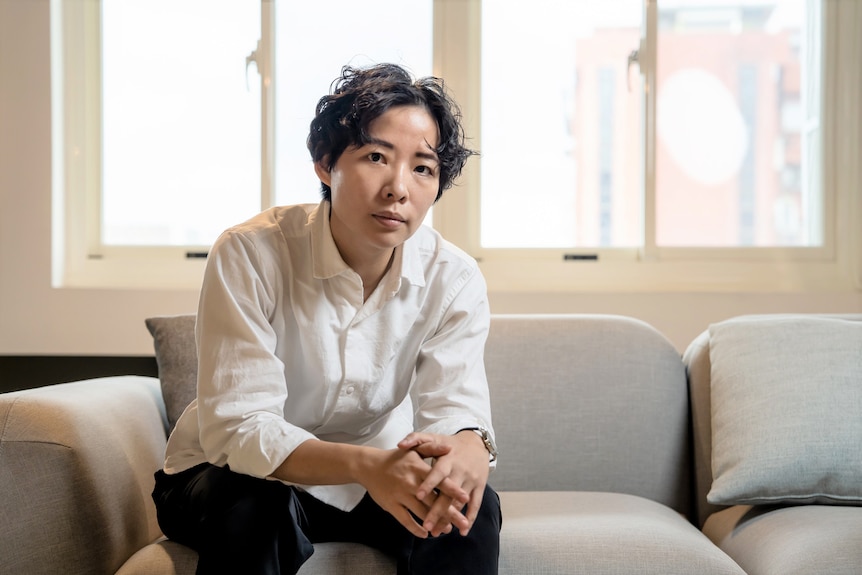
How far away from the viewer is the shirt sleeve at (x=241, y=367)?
126 centimetres

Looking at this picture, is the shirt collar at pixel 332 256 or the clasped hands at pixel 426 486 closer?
the clasped hands at pixel 426 486

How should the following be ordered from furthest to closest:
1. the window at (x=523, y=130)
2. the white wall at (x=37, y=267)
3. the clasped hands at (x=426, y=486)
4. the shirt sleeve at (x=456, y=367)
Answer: the window at (x=523, y=130)
the white wall at (x=37, y=267)
the shirt sleeve at (x=456, y=367)
the clasped hands at (x=426, y=486)

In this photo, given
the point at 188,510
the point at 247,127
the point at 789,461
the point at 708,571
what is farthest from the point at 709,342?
the point at 247,127

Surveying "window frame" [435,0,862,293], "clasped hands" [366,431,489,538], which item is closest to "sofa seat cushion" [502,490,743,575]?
"clasped hands" [366,431,489,538]

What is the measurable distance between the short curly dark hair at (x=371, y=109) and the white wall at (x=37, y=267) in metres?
1.25

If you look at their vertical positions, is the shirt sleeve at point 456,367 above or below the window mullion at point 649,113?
below

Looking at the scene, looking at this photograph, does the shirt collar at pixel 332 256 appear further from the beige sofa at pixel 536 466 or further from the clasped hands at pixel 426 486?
the beige sofa at pixel 536 466

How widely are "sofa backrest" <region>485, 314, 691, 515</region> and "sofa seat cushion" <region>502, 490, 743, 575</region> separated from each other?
0.32m

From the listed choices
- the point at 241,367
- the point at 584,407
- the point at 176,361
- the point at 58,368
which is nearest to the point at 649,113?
the point at 584,407

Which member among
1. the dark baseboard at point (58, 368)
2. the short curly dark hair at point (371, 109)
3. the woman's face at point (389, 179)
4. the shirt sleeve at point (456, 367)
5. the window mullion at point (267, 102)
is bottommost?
the dark baseboard at point (58, 368)

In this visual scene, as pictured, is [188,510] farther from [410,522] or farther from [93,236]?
→ [93,236]

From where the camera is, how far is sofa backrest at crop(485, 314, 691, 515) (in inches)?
75.9

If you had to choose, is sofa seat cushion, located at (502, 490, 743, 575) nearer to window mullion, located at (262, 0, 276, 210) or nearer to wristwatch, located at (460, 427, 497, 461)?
wristwatch, located at (460, 427, 497, 461)

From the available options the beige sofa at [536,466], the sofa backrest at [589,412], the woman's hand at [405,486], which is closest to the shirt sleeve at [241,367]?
the woman's hand at [405,486]
